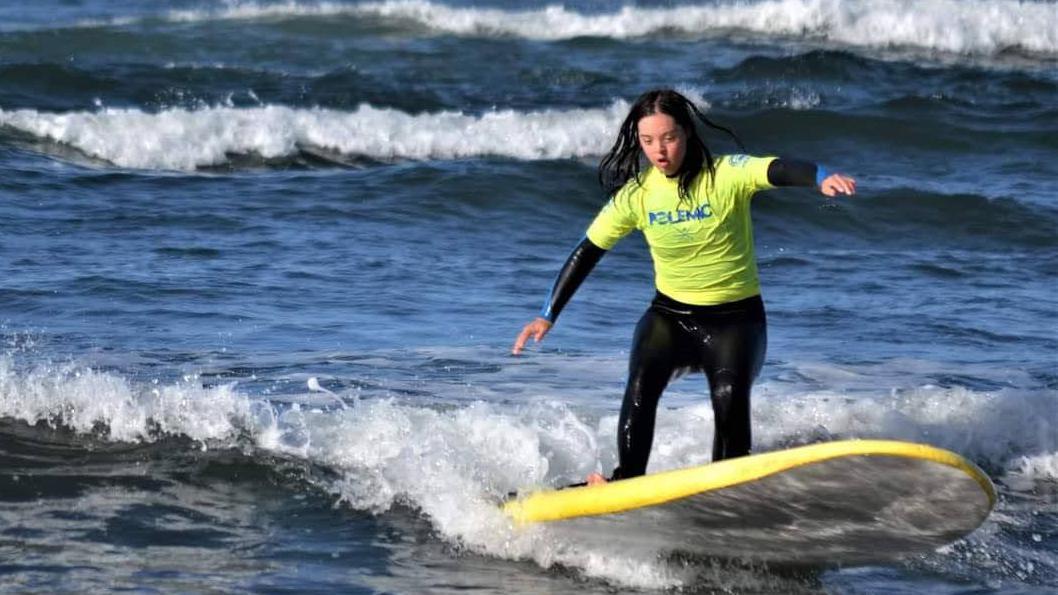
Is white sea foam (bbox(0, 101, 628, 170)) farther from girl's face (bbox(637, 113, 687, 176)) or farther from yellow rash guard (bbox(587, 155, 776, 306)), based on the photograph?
girl's face (bbox(637, 113, 687, 176))

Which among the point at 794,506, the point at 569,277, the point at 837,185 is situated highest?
the point at 837,185

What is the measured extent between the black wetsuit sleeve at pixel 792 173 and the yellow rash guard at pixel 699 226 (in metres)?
0.04

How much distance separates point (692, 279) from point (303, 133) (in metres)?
12.0

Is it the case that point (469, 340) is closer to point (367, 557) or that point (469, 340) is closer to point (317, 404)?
point (317, 404)

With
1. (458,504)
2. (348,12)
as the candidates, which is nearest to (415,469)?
(458,504)

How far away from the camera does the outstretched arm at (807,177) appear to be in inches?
231

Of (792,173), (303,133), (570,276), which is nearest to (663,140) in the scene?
(792,173)

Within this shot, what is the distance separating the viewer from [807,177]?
607 cm

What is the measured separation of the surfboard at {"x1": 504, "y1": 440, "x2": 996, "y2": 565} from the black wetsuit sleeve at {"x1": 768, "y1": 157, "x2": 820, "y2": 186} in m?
0.93

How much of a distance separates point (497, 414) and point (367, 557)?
171 centimetres

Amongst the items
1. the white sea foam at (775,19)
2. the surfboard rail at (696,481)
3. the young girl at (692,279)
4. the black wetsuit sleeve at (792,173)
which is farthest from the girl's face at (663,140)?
the white sea foam at (775,19)

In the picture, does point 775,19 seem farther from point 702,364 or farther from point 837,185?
point 837,185

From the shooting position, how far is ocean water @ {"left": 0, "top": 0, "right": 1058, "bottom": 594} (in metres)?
6.98

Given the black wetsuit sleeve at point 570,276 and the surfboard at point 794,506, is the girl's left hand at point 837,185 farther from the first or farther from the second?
the black wetsuit sleeve at point 570,276
